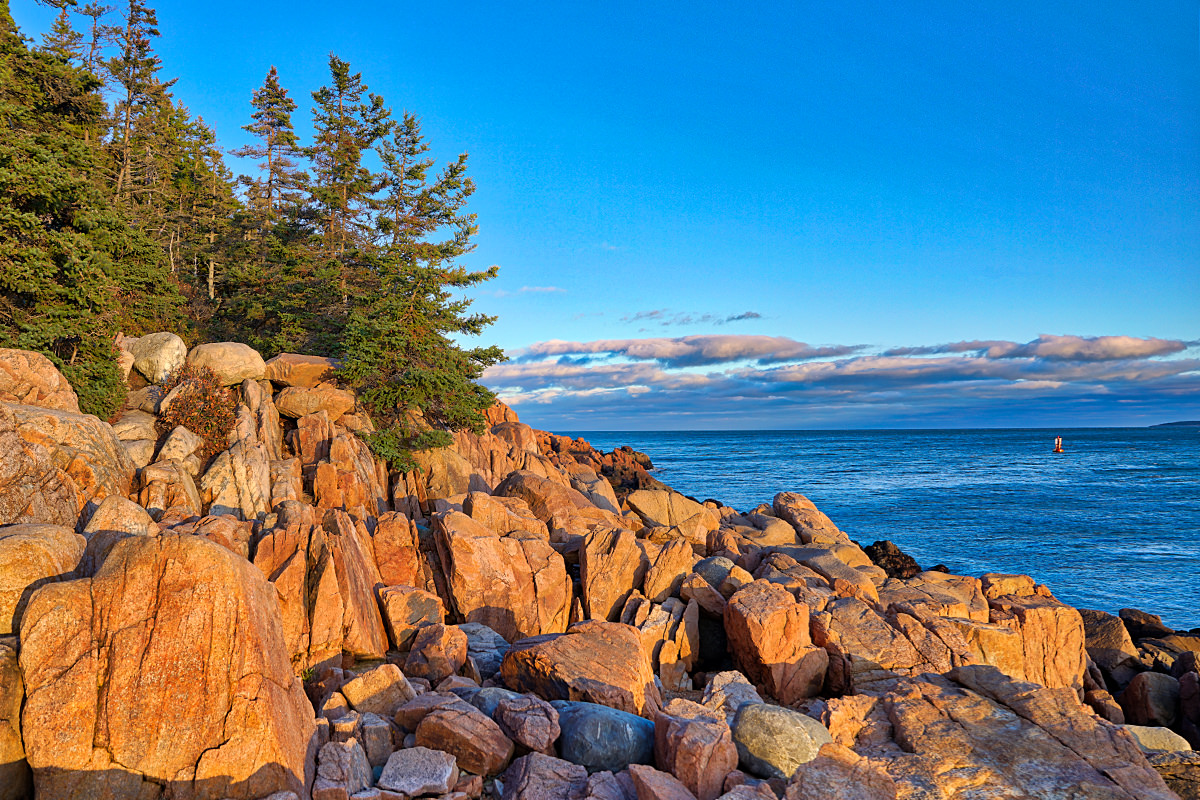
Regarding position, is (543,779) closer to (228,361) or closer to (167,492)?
(167,492)

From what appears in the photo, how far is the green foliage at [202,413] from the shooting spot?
1933 cm

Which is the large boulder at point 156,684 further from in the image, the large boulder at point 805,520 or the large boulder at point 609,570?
the large boulder at point 805,520

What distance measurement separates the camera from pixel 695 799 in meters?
8.08

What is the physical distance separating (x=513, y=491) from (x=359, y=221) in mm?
27589

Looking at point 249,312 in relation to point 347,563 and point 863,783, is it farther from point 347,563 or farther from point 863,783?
point 863,783

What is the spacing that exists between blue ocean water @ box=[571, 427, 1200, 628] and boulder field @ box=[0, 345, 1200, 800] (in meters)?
10.9

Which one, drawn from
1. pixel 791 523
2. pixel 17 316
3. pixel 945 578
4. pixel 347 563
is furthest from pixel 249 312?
pixel 945 578

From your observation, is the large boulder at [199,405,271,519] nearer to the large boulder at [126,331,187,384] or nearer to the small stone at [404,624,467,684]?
the large boulder at [126,331,187,384]

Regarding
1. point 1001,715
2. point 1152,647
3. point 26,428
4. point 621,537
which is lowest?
point 1152,647

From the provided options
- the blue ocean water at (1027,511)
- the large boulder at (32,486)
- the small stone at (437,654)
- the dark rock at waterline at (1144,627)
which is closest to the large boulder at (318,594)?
the small stone at (437,654)

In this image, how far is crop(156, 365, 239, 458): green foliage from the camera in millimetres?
19328

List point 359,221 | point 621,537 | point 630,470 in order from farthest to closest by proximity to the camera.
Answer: point 630,470 < point 359,221 < point 621,537

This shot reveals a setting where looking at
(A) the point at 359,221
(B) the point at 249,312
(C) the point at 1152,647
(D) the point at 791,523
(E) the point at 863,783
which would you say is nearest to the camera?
(E) the point at 863,783

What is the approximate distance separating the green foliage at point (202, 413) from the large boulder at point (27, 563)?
10.4 metres
